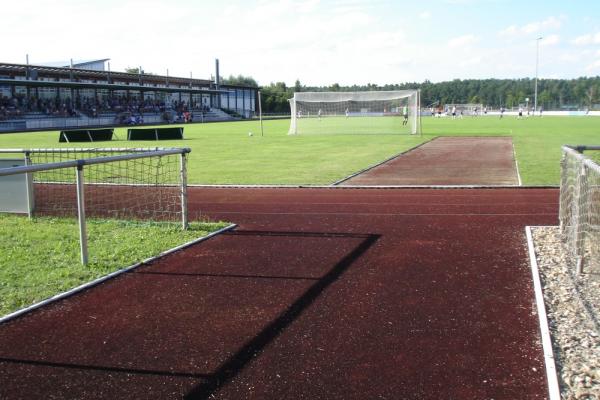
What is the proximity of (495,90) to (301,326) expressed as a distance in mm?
178033

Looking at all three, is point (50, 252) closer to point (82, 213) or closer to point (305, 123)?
point (82, 213)

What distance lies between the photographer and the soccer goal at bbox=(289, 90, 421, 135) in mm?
43688

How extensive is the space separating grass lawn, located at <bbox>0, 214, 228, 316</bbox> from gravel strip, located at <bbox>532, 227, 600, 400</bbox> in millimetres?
4843

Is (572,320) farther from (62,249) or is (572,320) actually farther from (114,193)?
(114,193)

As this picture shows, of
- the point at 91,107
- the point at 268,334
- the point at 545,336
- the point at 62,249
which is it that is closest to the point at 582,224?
the point at 545,336

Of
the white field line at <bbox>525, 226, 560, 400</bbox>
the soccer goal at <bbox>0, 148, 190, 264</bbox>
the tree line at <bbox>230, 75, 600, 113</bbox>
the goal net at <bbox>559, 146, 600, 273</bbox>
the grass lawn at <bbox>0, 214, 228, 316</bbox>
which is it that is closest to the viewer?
the white field line at <bbox>525, 226, 560, 400</bbox>

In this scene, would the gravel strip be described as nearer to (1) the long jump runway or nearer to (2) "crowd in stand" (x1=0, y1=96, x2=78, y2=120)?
(1) the long jump runway

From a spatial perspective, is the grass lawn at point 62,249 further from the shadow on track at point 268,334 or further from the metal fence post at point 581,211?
the metal fence post at point 581,211

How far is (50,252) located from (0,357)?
343 centimetres

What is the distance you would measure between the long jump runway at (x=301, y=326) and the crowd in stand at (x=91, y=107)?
5843 centimetres

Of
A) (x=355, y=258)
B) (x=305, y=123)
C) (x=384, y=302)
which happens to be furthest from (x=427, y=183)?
(x=305, y=123)

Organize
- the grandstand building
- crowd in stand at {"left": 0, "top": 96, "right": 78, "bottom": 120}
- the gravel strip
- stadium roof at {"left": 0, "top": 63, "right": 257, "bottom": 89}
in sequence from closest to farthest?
the gravel strip < crowd in stand at {"left": 0, "top": 96, "right": 78, "bottom": 120} < the grandstand building < stadium roof at {"left": 0, "top": 63, "right": 257, "bottom": 89}

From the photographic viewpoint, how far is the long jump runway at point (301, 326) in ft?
13.4

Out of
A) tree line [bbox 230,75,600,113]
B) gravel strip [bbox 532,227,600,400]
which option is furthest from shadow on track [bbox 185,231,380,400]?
Result: tree line [bbox 230,75,600,113]
